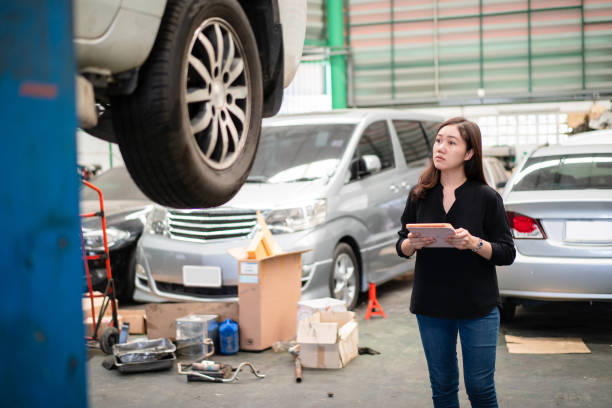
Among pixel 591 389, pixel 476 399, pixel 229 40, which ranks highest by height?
pixel 229 40

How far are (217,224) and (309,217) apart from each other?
2.65 ft

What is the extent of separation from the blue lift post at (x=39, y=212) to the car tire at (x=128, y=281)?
20.8 ft

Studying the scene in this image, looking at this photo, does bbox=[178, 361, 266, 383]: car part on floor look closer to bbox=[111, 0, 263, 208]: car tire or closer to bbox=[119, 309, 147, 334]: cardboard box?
bbox=[119, 309, 147, 334]: cardboard box

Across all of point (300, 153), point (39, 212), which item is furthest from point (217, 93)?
point (300, 153)

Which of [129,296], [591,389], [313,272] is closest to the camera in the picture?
[591,389]

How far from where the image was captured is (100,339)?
567cm

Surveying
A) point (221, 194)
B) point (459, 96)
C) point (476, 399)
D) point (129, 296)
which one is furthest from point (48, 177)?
point (459, 96)

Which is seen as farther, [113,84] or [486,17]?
[486,17]

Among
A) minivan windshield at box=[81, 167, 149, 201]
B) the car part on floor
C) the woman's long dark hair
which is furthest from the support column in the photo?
the woman's long dark hair

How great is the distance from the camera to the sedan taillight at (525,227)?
5.46m

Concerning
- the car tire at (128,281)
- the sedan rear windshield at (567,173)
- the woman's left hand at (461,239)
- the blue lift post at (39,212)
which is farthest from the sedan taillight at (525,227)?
the blue lift post at (39,212)

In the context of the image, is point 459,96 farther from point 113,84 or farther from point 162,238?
point 113,84

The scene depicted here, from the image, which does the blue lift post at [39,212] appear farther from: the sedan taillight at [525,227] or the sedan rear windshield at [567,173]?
the sedan rear windshield at [567,173]

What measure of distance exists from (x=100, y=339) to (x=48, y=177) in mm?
4689
